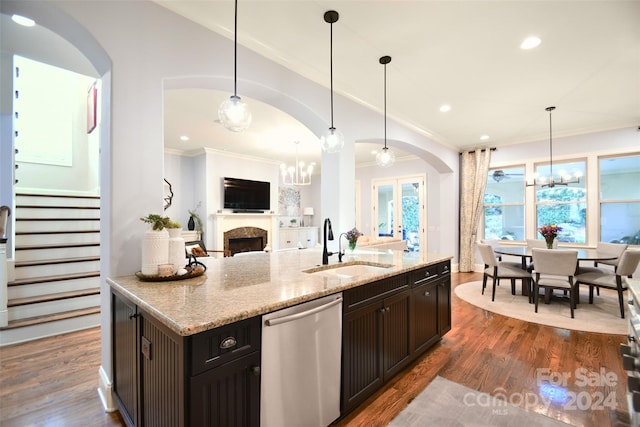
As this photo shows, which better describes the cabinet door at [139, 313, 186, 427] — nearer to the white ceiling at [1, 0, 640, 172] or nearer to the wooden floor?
the wooden floor

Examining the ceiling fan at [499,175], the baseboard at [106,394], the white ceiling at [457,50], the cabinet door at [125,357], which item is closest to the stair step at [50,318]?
the baseboard at [106,394]

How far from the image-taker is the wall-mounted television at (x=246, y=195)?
706 centimetres

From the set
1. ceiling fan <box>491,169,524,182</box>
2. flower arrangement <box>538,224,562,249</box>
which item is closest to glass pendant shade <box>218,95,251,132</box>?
flower arrangement <box>538,224,562,249</box>

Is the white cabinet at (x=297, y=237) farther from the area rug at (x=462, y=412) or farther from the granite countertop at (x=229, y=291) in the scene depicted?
the area rug at (x=462, y=412)

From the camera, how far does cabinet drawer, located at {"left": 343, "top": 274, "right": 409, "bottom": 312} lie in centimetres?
185

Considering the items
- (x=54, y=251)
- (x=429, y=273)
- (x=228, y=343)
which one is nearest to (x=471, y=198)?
(x=429, y=273)

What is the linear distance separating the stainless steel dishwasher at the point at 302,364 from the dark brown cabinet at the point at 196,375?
73 millimetres

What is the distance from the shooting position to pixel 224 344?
1234 mm

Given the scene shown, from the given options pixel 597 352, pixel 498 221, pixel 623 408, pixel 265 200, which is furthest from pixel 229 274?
pixel 498 221

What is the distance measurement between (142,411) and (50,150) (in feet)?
21.0

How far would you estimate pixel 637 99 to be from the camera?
4.10 m

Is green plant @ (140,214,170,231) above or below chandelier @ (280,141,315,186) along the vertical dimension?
below

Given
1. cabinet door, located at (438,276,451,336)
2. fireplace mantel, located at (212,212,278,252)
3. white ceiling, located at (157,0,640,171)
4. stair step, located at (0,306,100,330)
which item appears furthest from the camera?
fireplace mantel, located at (212,212,278,252)

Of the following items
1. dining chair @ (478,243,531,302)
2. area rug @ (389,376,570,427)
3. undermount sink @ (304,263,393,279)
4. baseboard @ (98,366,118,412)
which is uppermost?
undermount sink @ (304,263,393,279)
